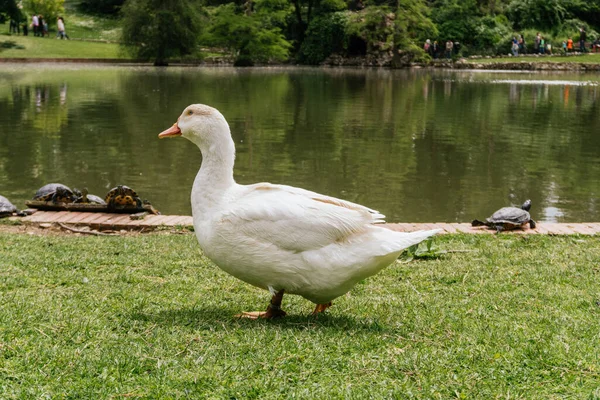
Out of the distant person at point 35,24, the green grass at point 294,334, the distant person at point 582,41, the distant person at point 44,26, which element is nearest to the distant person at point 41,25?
the distant person at point 44,26

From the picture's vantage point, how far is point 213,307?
4543 mm

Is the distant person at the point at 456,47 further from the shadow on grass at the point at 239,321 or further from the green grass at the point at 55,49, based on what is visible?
the shadow on grass at the point at 239,321

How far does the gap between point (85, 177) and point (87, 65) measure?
3411 centimetres

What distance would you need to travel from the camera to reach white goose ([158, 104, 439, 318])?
3.93m

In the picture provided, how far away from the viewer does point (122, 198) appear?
27.3 feet

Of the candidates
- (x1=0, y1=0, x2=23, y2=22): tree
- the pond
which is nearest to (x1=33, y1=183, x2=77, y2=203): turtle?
the pond

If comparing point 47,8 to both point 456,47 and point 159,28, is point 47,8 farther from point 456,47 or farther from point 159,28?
point 456,47

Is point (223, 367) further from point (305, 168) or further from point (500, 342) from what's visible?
point (305, 168)

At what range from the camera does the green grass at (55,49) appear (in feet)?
148

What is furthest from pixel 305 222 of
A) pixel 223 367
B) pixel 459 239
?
pixel 459 239

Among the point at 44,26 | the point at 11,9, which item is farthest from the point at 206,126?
the point at 44,26

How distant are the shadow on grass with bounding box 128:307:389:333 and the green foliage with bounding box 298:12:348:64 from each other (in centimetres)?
4907

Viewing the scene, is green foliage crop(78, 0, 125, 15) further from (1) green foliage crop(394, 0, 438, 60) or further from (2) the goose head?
(2) the goose head

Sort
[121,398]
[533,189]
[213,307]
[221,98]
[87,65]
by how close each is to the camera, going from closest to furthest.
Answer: [121,398], [213,307], [533,189], [221,98], [87,65]
